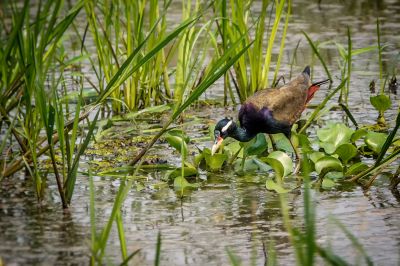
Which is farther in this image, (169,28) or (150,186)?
(169,28)

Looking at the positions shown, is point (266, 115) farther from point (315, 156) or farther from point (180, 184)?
point (180, 184)

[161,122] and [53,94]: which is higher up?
[53,94]

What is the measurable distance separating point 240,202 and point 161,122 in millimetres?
2270

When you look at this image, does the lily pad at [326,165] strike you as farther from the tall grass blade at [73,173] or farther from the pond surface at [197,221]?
the tall grass blade at [73,173]

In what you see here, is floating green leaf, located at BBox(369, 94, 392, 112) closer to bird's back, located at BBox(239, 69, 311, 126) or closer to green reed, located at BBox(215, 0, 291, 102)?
bird's back, located at BBox(239, 69, 311, 126)

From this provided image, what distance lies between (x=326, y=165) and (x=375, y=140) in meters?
0.66

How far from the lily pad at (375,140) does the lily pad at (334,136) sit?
0.54 feet

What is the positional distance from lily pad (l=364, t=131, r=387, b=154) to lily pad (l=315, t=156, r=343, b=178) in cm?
57

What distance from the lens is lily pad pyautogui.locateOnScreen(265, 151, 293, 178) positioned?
19.9 ft

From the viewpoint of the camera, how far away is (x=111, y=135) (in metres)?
7.41

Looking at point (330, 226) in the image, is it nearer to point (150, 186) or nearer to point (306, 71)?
point (150, 186)

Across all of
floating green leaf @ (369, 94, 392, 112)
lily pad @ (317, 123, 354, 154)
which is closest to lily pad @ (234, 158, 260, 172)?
lily pad @ (317, 123, 354, 154)

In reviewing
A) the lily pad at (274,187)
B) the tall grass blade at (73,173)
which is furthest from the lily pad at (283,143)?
the tall grass blade at (73,173)

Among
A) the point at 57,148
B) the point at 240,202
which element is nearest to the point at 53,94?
the point at 240,202
